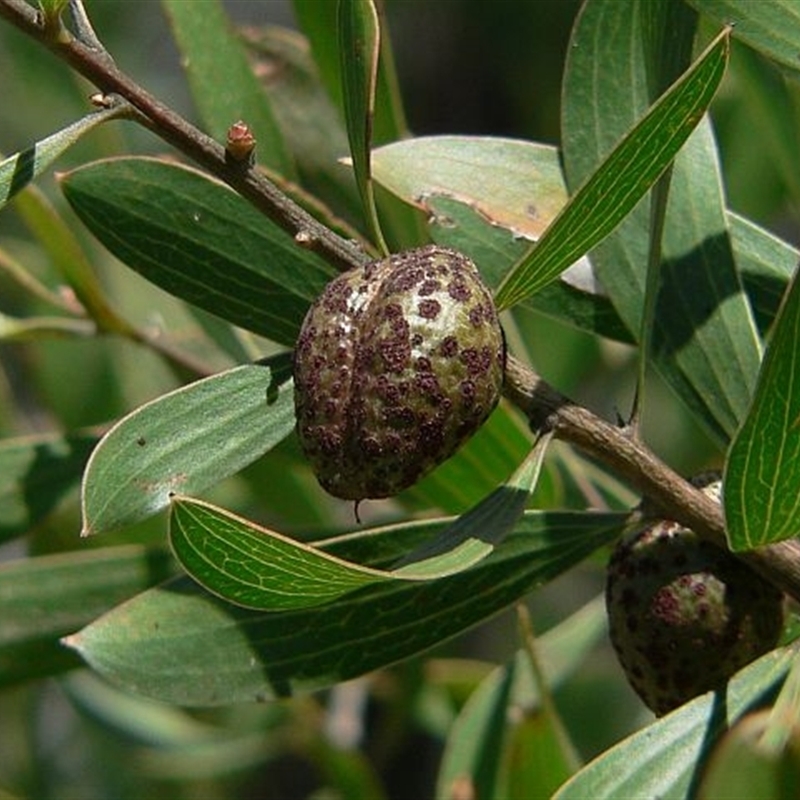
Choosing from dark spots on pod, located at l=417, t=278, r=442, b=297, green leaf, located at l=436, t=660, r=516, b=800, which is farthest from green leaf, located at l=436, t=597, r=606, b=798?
dark spots on pod, located at l=417, t=278, r=442, b=297

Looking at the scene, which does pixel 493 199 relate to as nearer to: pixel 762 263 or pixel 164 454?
pixel 762 263

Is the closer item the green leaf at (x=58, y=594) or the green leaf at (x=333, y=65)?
the green leaf at (x=333, y=65)

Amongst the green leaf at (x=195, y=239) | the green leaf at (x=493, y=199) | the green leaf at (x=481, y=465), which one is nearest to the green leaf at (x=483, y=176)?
the green leaf at (x=493, y=199)

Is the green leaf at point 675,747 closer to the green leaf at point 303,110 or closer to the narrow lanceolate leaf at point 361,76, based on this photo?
the narrow lanceolate leaf at point 361,76

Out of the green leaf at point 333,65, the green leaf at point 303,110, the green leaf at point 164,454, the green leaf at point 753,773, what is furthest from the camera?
the green leaf at point 303,110

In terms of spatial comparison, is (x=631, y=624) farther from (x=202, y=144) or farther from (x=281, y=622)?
(x=202, y=144)

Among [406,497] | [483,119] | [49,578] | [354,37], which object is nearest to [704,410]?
[354,37]
